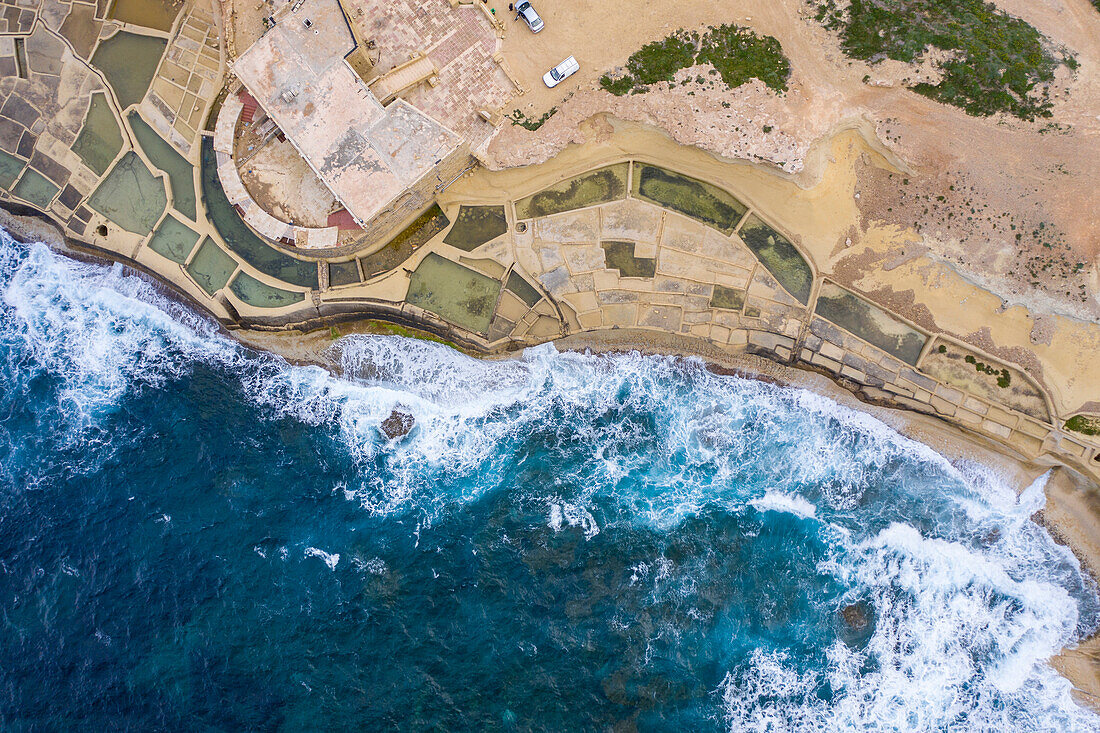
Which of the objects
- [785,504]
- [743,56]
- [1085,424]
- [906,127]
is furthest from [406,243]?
[1085,424]

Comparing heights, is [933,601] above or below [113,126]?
below

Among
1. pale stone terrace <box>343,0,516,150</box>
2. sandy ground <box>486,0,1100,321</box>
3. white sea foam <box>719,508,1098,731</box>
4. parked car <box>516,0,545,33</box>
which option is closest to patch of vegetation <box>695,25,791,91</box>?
sandy ground <box>486,0,1100,321</box>

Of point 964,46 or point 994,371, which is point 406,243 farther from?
point 994,371

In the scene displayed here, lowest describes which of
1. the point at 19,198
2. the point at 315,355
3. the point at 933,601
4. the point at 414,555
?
the point at 933,601

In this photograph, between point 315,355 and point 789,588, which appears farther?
point 315,355

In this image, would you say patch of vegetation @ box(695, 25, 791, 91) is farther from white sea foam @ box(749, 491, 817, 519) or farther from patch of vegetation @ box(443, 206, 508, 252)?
white sea foam @ box(749, 491, 817, 519)

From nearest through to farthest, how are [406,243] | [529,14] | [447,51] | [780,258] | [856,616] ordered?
[529,14]
[447,51]
[856,616]
[780,258]
[406,243]

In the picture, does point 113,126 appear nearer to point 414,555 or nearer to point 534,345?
point 534,345

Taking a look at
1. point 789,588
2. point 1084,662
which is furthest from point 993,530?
point 789,588
